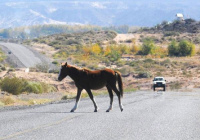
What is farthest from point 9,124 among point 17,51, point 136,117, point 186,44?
point 186,44

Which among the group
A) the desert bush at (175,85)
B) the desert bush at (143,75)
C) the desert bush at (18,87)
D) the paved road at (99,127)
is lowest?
the desert bush at (175,85)

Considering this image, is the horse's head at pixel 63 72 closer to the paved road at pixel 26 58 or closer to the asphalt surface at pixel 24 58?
the asphalt surface at pixel 24 58

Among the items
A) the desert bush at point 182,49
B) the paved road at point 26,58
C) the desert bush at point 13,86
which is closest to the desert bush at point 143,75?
the paved road at point 26,58

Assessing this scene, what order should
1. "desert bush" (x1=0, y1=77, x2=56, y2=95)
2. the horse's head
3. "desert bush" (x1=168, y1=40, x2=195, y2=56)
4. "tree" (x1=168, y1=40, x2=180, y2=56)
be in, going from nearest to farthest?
the horse's head, "desert bush" (x1=0, y1=77, x2=56, y2=95), "desert bush" (x1=168, y1=40, x2=195, y2=56), "tree" (x1=168, y1=40, x2=180, y2=56)

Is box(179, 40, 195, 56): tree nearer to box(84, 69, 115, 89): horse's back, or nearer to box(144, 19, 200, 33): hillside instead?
box(144, 19, 200, 33): hillside

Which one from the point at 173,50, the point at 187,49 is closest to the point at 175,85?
the point at 187,49

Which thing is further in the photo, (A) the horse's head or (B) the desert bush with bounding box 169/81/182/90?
(B) the desert bush with bounding box 169/81/182/90

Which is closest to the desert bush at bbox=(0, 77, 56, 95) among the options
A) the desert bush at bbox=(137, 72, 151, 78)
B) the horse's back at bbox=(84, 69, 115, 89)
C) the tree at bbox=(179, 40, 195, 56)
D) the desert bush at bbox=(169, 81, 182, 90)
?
the desert bush at bbox=(169, 81, 182, 90)

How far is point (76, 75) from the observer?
52.0 feet

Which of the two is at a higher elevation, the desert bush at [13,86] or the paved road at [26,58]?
the paved road at [26,58]

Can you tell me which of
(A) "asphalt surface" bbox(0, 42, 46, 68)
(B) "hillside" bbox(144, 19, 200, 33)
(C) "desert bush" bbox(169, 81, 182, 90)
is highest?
(B) "hillside" bbox(144, 19, 200, 33)

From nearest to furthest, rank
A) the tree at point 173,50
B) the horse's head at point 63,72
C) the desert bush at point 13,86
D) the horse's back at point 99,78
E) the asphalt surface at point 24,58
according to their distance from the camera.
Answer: the horse's head at point 63,72 → the horse's back at point 99,78 → the desert bush at point 13,86 → the asphalt surface at point 24,58 → the tree at point 173,50

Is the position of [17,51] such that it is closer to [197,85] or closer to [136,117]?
[197,85]

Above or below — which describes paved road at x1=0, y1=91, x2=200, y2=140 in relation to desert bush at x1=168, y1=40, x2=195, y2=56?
below
